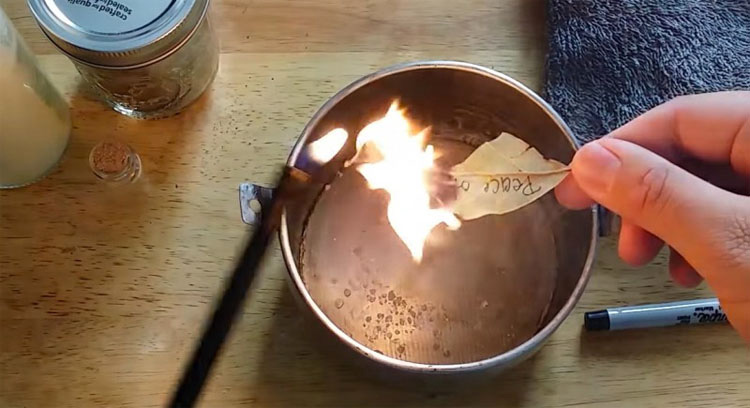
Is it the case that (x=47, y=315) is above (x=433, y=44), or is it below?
below

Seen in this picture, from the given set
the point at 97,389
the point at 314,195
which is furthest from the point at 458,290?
the point at 97,389

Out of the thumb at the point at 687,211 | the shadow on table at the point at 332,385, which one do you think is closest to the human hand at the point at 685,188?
the thumb at the point at 687,211

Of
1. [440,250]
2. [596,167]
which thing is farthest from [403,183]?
[596,167]

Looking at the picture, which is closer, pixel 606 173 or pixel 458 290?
pixel 606 173

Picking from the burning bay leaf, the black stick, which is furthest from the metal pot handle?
the burning bay leaf

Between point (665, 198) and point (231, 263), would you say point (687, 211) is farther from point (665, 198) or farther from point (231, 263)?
point (231, 263)

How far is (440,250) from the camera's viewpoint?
60 centimetres

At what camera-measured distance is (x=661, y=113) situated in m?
0.54

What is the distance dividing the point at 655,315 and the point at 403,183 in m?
0.18

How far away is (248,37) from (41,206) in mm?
181

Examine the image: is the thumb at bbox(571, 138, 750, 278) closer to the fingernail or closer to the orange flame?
the fingernail

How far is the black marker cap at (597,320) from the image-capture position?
571 millimetres

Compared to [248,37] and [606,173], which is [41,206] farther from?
[606,173]

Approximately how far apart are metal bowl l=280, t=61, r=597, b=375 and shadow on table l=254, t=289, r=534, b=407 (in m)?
0.02
